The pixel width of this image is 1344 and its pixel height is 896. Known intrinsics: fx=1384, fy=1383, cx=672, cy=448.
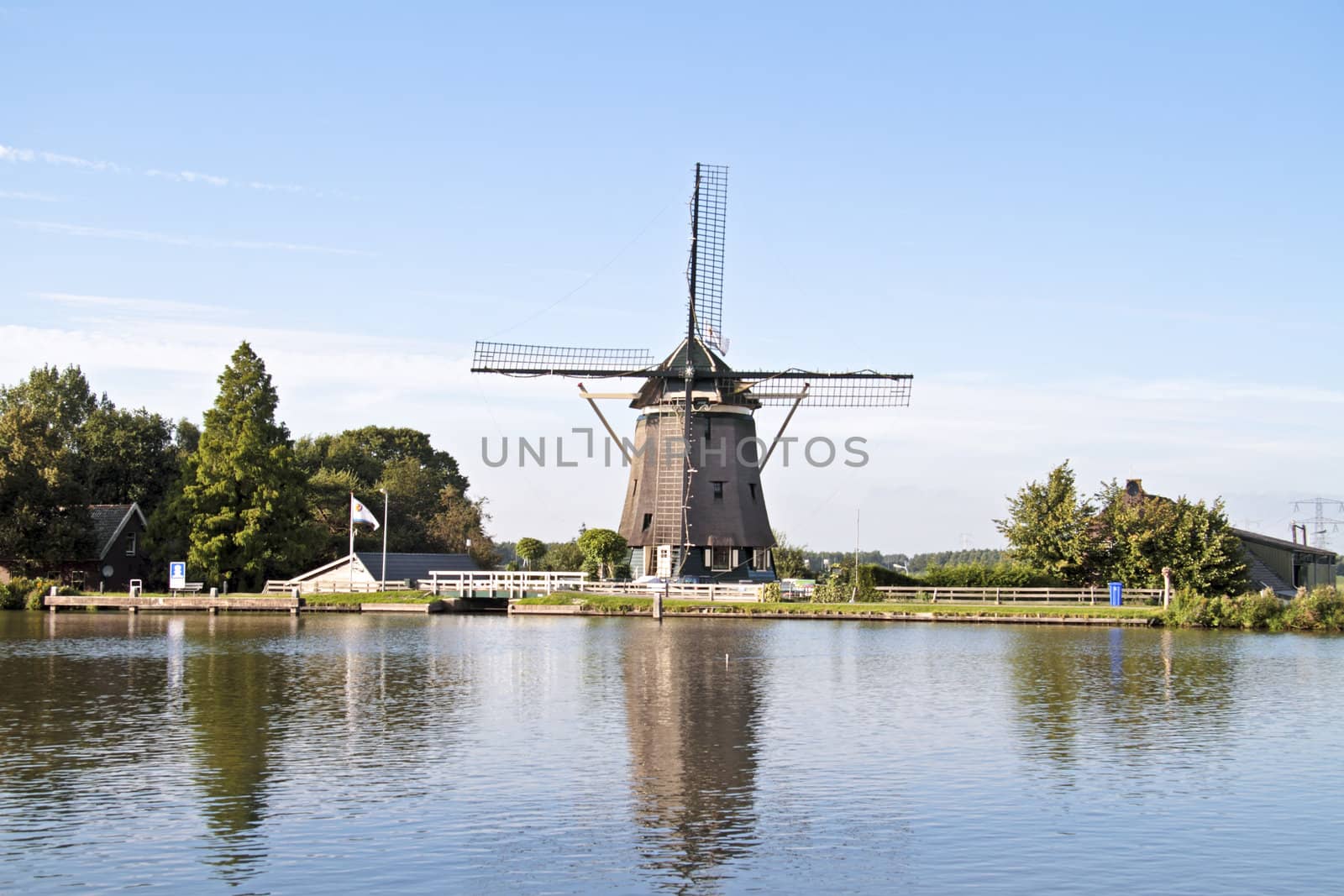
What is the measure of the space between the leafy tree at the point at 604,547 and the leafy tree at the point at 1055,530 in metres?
16.5

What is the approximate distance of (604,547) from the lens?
59938 mm

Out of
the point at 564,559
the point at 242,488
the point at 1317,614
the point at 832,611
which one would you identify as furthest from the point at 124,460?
the point at 1317,614

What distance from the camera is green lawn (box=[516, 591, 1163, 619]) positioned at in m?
47.6

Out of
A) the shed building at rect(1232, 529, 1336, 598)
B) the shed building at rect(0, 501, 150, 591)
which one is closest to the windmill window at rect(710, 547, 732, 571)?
the shed building at rect(1232, 529, 1336, 598)

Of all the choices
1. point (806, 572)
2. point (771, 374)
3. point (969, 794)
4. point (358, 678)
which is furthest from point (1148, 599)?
point (969, 794)

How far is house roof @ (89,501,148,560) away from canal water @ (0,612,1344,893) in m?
29.4

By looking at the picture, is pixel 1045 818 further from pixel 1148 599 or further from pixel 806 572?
pixel 806 572

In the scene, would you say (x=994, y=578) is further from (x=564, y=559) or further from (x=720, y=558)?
(x=564, y=559)

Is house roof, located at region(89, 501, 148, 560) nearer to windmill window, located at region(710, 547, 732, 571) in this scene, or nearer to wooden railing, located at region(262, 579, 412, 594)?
wooden railing, located at region(262, 579, 412, 594)

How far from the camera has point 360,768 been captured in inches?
736

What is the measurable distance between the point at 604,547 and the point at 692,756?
4013cm

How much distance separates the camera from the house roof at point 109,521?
62.6m

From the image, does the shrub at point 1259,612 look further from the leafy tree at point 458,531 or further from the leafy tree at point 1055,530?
the leafy tree at point 458,531

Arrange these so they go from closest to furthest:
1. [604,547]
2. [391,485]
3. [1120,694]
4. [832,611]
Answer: [1120,694] → [832,611] → [604,547] → [391,485]
